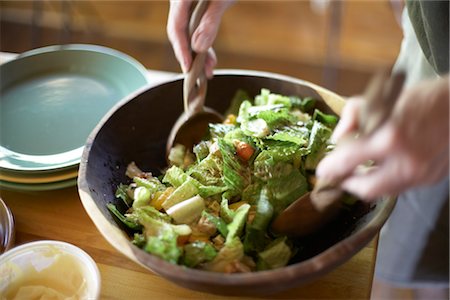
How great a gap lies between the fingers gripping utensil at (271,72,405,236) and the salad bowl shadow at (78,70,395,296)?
1.8 inches

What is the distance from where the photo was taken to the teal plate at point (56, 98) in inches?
42.2

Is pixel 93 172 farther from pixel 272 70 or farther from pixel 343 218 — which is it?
pixel 272 70

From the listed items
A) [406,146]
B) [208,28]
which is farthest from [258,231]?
[208,28]

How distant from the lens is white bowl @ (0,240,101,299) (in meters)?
0.84

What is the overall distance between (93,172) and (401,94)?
1.82 feet

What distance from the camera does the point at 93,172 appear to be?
0.93 meters

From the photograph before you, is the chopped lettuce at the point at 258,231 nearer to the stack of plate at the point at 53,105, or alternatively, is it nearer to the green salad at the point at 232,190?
the green salad at the point at 232,190

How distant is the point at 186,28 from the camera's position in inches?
41.6

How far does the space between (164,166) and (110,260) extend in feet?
0.79

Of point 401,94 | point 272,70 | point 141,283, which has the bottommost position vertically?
point 272,70

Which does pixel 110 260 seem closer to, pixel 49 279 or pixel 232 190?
pixel 49 279

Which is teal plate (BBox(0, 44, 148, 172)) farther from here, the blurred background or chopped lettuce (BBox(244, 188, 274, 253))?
the blurred background

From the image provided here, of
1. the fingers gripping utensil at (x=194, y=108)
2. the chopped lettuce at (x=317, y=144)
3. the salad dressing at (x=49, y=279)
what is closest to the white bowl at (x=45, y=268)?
the salad dressing at (x=49, y=279)

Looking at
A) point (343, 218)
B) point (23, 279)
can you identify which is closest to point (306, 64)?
point (343, 218)
